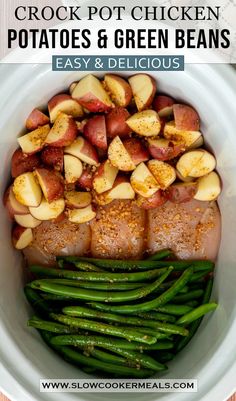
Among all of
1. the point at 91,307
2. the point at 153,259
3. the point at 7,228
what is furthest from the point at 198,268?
the point at 7,228

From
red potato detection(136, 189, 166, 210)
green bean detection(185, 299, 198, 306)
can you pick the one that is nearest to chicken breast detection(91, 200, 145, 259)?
red potato detection(136, 189, 166, 210)

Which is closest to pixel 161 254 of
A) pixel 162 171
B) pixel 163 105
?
pixel 162 171

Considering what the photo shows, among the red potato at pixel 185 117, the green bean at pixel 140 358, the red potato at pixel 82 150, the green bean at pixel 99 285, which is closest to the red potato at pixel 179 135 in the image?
the red potato at pixel 185 117

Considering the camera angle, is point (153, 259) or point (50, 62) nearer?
point (50, 62)

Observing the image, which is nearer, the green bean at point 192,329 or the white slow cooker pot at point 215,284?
the white slow cooker pot at point 215,284

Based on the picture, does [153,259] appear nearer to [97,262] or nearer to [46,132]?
[97,262]

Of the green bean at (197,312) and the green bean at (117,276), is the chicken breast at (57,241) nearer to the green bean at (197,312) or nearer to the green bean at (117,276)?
the green bean at (117,276)

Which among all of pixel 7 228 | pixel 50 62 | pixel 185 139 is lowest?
pixel 7 228
